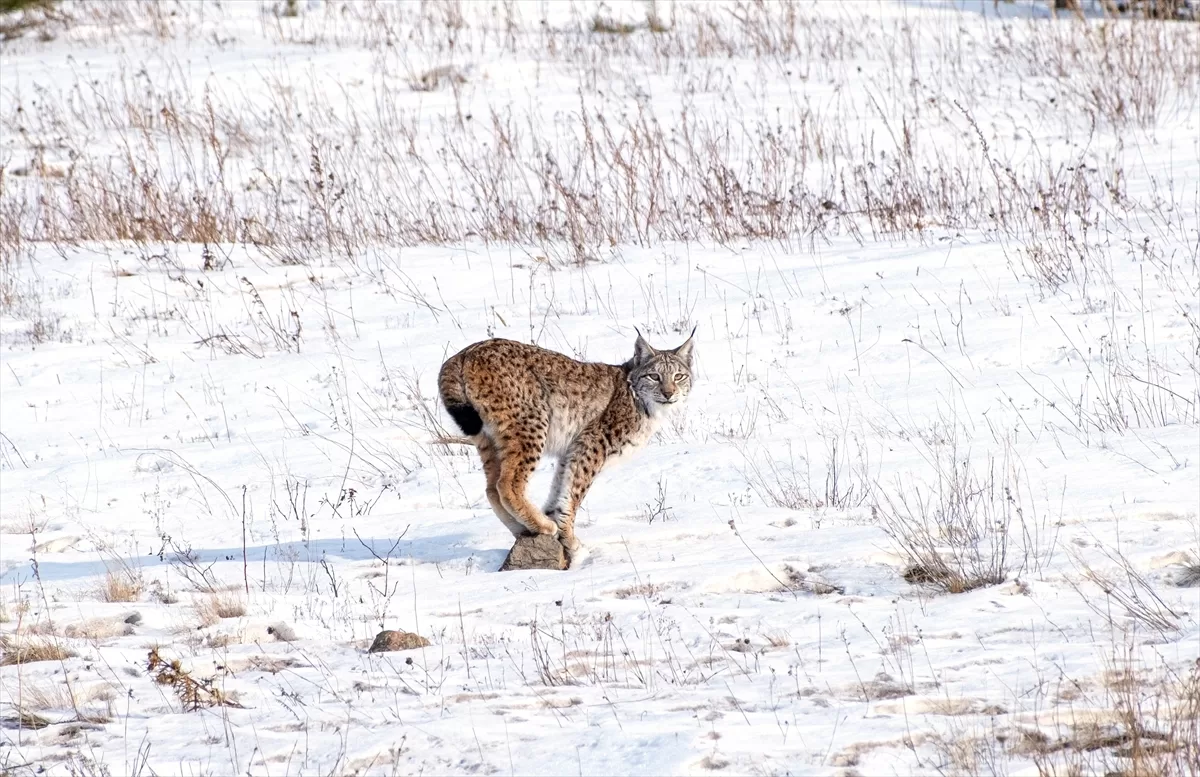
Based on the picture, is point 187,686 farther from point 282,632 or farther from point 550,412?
point 550,412

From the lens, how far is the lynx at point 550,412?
614cm

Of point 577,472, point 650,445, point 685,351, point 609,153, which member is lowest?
point 650,445

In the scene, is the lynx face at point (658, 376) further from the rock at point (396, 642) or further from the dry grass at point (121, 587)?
the dry grass at point (121, 587)

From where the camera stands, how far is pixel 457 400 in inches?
239

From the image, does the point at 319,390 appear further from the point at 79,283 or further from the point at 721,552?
the point at 721,552

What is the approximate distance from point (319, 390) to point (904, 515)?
13.2 ft

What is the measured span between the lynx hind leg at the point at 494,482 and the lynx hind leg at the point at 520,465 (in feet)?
0.13

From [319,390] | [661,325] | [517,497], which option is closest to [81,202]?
[319,390]

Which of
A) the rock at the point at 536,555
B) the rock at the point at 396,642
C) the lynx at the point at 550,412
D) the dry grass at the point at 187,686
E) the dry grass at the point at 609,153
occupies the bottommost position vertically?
the rock at the point at 536,555

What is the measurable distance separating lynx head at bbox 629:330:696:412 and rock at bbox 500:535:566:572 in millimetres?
1057

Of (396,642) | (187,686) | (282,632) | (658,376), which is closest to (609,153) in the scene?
(658,376)

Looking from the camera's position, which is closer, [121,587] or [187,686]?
[187,686]

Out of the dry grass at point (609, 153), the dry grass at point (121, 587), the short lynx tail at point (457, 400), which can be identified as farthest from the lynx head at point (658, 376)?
the dry grass at point (609, 153)

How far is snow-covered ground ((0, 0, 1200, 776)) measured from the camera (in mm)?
4070
